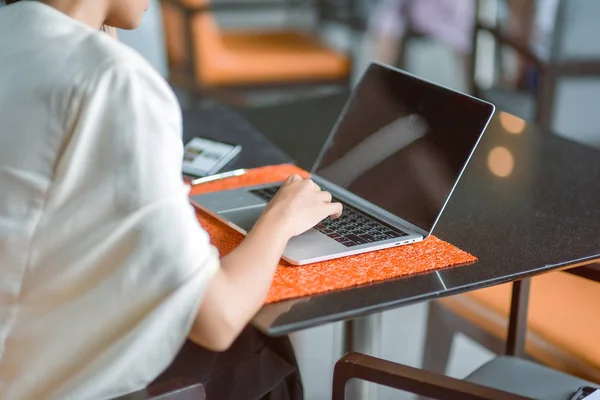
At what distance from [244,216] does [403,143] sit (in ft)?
0.86

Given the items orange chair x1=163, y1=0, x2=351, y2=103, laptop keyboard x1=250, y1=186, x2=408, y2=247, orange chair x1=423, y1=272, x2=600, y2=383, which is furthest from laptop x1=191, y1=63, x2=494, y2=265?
orange chair x1=163, y1=0, x2=351, y2=103

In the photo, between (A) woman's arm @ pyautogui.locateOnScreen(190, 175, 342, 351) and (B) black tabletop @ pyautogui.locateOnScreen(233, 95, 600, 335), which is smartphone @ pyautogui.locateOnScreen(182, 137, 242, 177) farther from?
(A) woman's arm @ pyautogui.locateOnScreen(190, 175, 342, 351)

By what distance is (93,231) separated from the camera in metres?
0.91

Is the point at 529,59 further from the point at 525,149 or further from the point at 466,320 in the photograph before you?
the point at 466,320


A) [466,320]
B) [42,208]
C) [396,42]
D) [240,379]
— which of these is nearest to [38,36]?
[42,208]

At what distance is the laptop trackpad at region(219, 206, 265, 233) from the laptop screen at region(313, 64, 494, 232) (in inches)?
6.5

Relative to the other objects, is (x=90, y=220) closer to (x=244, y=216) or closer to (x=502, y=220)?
(x=244, y=216)

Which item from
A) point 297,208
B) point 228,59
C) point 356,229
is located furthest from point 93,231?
point 228,59

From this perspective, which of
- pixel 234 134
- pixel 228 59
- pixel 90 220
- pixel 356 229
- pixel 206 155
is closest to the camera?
pixel 90 220

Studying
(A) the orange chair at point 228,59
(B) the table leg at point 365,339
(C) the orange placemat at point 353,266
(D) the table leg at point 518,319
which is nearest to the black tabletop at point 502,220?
(C) the orange placemat at point 353,266

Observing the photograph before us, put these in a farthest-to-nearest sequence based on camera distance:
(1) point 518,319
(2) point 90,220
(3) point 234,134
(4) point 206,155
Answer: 1. (3) point 234,134
2. (4) point 206,155
3. (1) point 518,319
4. (2) point 90,220

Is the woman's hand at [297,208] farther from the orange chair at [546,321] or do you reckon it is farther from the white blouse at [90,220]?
the orange chair at [546,321]

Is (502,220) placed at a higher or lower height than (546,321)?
higher

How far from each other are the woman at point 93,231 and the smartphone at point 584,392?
0.51 metres
